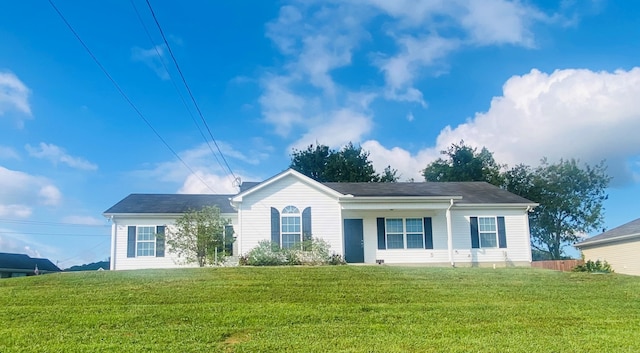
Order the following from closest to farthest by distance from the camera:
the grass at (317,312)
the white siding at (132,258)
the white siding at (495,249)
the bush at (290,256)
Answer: the grass at (317,312) → the bush at (290,256) → the white siding at (132,258) → the white siding at (495,249)

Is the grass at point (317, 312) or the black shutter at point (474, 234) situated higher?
the black shutter at point (474, 234)

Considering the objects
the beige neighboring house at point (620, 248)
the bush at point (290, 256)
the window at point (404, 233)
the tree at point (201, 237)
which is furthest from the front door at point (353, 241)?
the beige neighboring house at point (620, 248)

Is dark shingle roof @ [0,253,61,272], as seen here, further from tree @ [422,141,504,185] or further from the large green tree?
tree @ [422,141,504,185]

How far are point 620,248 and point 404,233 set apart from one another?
1038 cm

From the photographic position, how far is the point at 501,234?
20.7m

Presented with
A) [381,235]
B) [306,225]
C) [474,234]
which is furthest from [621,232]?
[306,225]

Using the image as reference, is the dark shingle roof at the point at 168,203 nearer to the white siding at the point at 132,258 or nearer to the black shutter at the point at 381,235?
the white siding at the point at 132,258

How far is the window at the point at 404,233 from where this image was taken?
66.2 feet

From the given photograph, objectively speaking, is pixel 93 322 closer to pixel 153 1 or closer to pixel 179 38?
pixel 153 1

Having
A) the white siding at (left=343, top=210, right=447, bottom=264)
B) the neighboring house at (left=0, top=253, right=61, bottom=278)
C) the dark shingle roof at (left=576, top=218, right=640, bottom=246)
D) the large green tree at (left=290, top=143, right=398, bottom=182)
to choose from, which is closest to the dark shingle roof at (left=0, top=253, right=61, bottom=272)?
the neighboring house at (left=0, top=253, right=61, bottom=278)

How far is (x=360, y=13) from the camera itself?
49.6 ft

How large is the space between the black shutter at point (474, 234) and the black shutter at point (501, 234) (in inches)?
35.4

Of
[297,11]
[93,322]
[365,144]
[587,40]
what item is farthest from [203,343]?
[365,144]

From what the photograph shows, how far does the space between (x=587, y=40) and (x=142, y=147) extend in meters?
14.9
